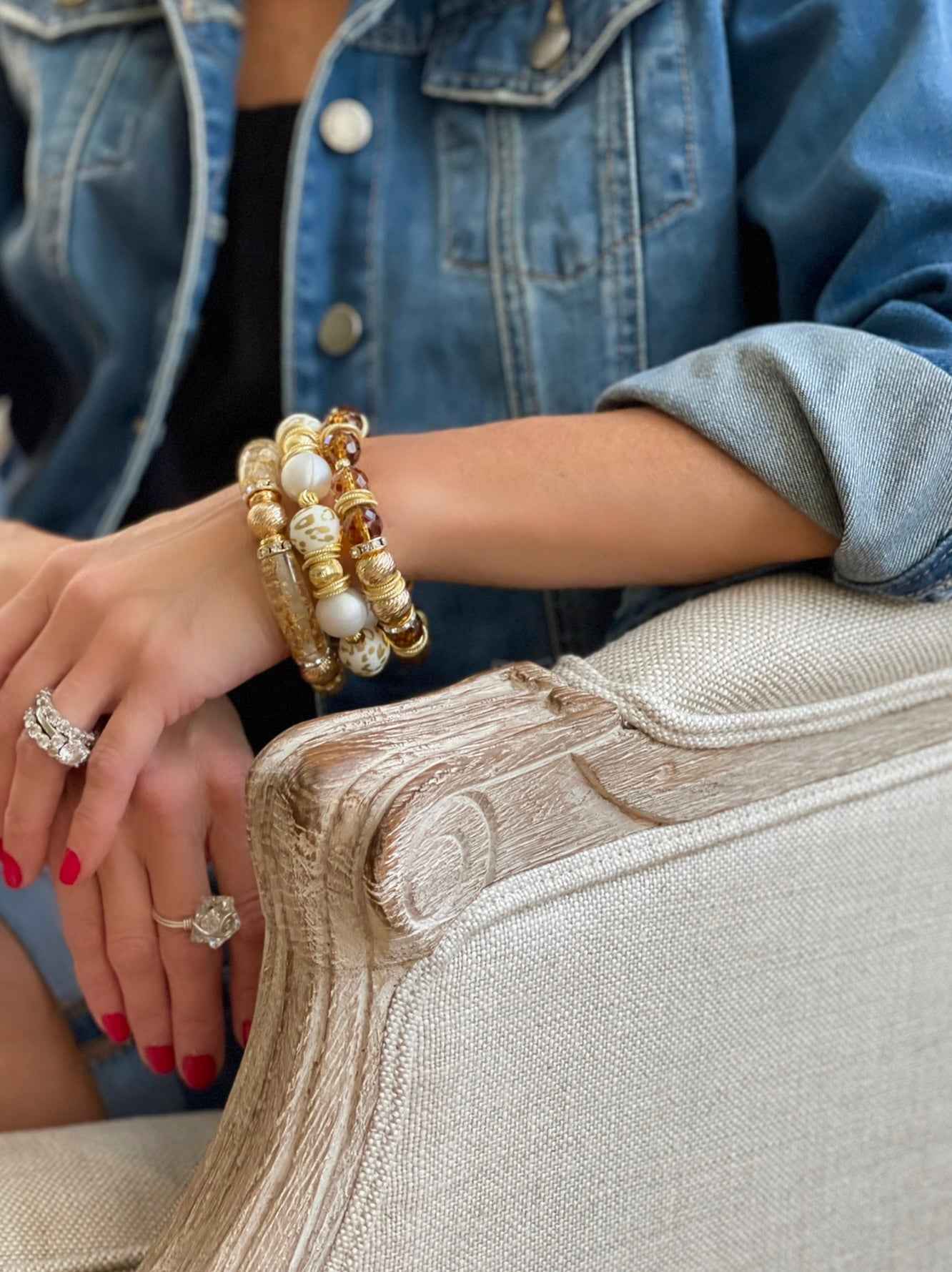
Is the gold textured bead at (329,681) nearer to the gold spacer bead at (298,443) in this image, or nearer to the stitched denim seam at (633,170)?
the gold spacer bead at (298,443)

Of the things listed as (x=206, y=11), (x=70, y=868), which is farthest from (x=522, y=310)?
(x=70, y=868)

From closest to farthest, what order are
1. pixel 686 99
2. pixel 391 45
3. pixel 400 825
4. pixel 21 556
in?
1. pixel 400 825
2. pixel 21 556
3. pixel 686 99
4. pixel 391 45

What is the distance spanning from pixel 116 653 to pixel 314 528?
10 centimetres

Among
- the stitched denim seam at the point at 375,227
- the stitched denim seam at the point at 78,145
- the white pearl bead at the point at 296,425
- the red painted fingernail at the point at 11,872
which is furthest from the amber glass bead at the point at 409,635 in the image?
the stitched denim seam at the point at 78,145

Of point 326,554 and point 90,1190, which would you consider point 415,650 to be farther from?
point 90,1190

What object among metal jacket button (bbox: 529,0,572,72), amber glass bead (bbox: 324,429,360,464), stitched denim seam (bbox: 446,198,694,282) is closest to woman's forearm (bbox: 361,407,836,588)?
amber glass bead (bbox: 324,429,360,464)

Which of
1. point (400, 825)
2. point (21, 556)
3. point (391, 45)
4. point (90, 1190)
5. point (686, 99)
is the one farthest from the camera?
point (391, 45)

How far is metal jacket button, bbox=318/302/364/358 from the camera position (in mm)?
759

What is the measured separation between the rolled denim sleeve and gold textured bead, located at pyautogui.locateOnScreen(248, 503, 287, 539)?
0.18 meters

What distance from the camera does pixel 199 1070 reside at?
1.74ft

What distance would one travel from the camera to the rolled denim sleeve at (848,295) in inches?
17.6

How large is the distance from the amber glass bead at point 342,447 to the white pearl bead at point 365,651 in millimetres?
80

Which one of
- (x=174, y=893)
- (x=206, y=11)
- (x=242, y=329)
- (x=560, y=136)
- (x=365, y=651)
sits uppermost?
(x=206, y=11)

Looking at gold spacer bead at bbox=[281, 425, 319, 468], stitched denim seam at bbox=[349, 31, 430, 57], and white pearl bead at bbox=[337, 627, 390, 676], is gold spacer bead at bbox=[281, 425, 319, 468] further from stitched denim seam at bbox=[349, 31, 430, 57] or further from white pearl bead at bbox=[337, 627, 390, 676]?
stitched denim seam at bbox=[349, 31, 430, 57]
